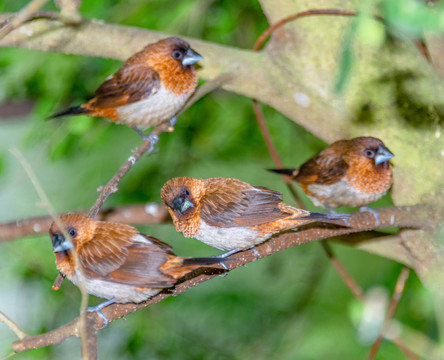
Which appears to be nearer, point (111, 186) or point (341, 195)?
point (111, 186)

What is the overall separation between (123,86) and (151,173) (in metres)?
1.48

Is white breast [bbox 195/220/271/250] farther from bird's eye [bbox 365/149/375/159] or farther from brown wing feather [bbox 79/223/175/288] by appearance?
bird's eye [bbox 365/149/375/159]

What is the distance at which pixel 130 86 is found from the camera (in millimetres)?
3582

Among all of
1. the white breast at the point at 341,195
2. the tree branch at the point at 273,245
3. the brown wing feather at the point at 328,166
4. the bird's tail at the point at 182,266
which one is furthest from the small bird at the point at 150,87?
the bird's tail at the point at 182,266

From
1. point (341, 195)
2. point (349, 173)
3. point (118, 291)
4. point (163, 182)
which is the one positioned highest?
point (118, 291)

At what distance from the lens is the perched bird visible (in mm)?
2521

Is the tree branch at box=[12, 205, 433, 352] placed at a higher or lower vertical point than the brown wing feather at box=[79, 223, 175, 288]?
lower

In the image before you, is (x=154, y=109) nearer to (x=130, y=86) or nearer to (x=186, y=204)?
(x=130, y=86)

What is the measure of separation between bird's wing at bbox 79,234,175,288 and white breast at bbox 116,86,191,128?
1286 mm

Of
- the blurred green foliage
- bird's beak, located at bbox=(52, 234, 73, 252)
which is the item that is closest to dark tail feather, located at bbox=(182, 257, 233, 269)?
bird's beak, located at bbox=(52, 234, 73, 252)

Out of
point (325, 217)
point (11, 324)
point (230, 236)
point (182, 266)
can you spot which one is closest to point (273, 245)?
point (230, 236)

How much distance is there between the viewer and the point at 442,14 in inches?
46.2

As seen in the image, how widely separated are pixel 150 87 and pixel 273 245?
1.41 meters

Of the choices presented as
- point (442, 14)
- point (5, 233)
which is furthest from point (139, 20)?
point (442, 14)
